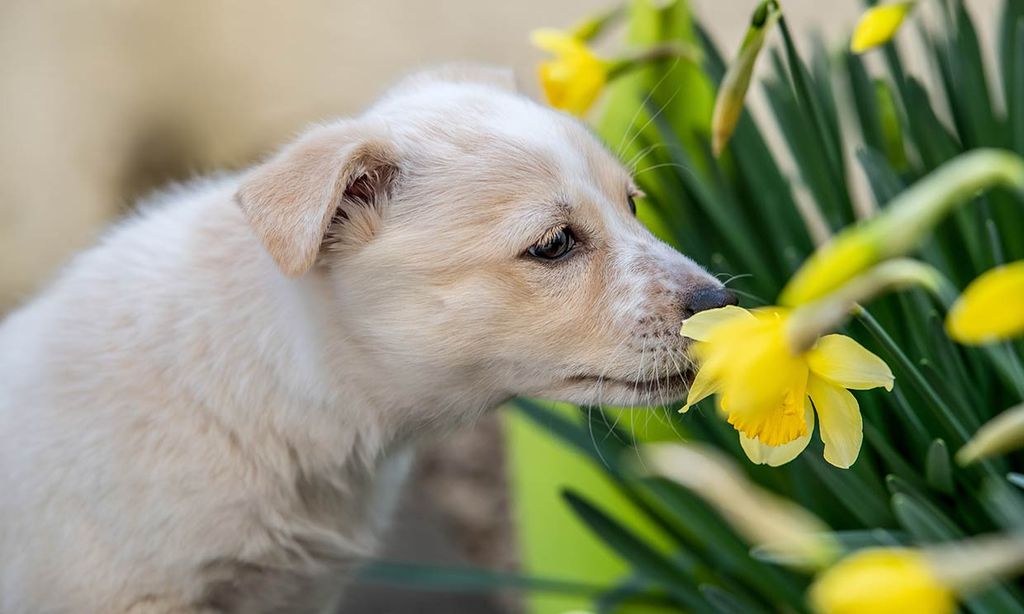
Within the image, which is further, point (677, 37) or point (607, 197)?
point (677, 37)

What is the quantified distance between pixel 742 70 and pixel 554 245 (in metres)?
0.27

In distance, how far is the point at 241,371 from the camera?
1384 millimetres

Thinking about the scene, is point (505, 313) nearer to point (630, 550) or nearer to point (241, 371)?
point (241, 371)

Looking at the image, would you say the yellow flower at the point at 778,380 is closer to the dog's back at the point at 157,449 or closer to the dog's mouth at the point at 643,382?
the dog's mouth at the point at 643,382

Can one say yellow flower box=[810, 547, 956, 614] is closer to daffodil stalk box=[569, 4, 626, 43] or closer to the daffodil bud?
the daffodil bud

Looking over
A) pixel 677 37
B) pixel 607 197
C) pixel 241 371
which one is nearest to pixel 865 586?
pixel 607 197

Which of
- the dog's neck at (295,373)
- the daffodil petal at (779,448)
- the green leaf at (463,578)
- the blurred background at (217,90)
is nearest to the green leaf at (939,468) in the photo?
the daffodil petal at (779,448)

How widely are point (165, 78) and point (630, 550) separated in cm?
235

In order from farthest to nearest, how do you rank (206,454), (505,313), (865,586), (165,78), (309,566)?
(165,78), (309,566), (206,454), (505,313), (865,586)

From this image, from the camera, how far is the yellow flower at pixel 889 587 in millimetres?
529

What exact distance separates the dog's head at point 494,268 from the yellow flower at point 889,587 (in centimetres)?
69

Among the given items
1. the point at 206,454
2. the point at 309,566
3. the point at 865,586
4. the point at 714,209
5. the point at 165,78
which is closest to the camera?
the point at 865,586

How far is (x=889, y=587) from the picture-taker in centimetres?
53

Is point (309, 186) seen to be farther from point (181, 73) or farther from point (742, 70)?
point (181, 73)
